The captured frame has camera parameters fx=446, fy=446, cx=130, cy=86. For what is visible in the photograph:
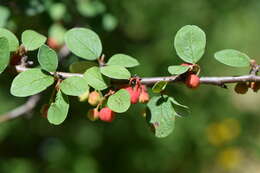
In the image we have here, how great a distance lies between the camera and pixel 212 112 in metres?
2.86

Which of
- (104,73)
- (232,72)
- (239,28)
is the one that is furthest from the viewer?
(232,72)

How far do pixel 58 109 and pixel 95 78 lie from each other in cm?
10

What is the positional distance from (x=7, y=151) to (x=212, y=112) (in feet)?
4.21

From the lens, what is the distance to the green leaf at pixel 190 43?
0.95m

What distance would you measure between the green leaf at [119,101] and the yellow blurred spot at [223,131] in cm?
201

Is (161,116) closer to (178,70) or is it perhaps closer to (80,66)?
(178,70)

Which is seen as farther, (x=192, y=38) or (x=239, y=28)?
(x=239, y=28)

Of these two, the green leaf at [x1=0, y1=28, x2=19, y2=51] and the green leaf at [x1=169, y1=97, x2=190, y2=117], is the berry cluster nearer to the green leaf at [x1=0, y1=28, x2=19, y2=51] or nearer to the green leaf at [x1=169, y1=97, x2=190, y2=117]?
the green leaf at [x1=169, y1=97, x2=190, y2=117]

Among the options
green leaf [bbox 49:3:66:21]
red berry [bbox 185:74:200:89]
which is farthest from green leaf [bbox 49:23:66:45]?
red berry [bbox 185:74:200:89]

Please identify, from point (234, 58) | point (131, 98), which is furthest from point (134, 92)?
point (234, 58)

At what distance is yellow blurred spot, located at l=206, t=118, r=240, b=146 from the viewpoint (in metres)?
2.91

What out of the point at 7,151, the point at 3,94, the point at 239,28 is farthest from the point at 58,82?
the point at 239,28

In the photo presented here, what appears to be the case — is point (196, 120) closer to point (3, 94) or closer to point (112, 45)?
point (112, 45)

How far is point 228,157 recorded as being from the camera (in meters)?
3.14
